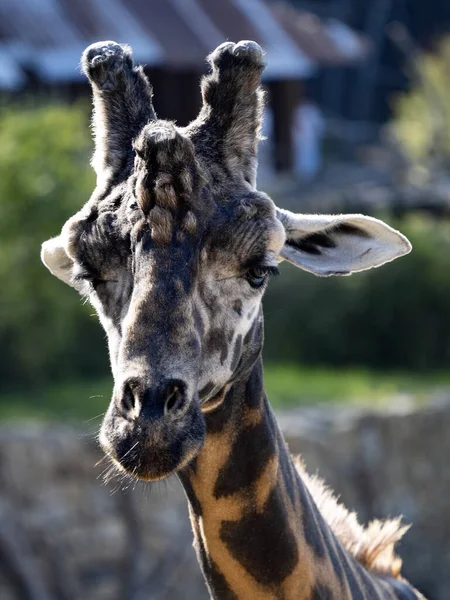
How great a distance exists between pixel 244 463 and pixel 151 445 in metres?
0.86

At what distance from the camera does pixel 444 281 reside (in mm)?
20672

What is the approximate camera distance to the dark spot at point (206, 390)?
4.77 meters

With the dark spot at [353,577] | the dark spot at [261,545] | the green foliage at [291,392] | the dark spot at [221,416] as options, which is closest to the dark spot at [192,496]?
the dark spot at [261,545]

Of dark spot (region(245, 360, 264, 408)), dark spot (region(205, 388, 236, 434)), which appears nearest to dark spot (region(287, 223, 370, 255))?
dark spot (region(245, 360, 264, 408))

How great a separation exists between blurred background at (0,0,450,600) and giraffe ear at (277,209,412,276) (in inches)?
186

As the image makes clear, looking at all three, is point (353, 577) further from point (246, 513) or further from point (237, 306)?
point (237, 306)

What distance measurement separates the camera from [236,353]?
4965 mm

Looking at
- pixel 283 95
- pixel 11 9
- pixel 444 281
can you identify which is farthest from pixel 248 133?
pixel 283 95

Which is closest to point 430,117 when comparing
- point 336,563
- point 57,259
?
point 57,259

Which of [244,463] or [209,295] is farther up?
[209,295]

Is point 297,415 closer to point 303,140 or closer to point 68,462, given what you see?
point 68,462

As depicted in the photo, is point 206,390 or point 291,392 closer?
point 206,390

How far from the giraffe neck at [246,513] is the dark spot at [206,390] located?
24cm

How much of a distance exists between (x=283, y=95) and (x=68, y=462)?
19.5 meters
